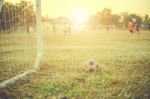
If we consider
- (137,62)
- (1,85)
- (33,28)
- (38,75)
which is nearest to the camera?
(1,85)

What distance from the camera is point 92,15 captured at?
402ft

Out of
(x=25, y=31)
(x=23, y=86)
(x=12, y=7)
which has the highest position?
(x=12, y=7)

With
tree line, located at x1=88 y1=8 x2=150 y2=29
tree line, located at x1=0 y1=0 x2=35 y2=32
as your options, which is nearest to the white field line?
tree line, located at x1=0 y1=0 x2=35 y2=32

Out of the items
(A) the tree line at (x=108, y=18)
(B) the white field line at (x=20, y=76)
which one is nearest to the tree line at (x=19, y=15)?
(B) the white field line at (x=20, y=76)

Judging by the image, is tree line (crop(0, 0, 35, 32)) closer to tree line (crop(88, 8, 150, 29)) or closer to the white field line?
the white field line

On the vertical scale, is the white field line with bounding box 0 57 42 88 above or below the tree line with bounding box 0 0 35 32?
below

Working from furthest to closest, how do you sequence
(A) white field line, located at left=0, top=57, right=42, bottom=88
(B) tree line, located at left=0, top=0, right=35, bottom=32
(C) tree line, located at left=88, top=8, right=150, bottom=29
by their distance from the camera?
(C) tree line, located at left=88, top=8, right=150, bottom=29 < (B) tree line, located at left=0, top=0, right=35, bottom=32 < (A) white field line, located at left=0, top=57, right=42, bottom=88

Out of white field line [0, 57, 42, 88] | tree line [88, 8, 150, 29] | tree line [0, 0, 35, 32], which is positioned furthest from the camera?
tree line [88, 8, 150, 29]

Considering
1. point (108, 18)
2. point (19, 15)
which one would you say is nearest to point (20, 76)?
point (19, 15)

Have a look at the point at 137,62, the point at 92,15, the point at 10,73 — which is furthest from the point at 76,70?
the point at 92,15

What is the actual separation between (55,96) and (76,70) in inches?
107

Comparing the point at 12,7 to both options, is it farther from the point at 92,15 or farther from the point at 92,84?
the point at 92,15

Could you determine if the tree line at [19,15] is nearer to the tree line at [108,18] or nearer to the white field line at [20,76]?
A: the white field line at [20,76]

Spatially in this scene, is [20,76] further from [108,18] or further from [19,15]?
[108,18]
